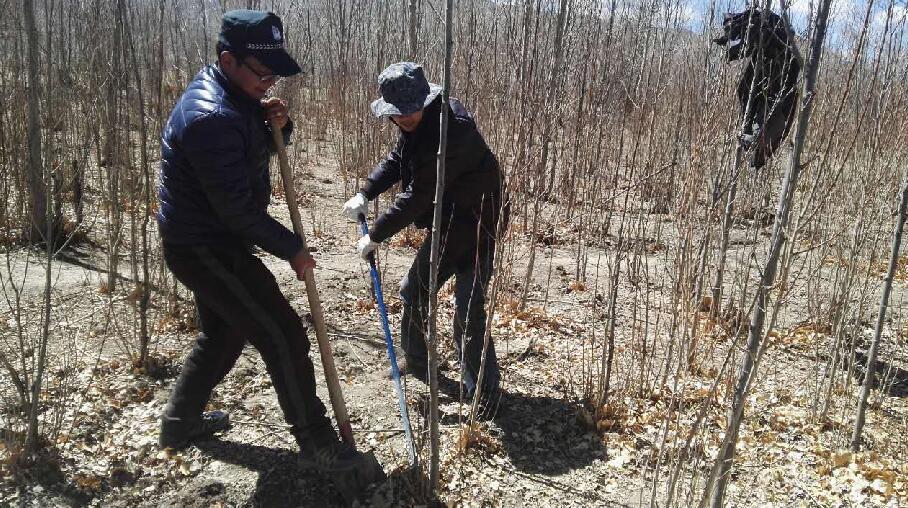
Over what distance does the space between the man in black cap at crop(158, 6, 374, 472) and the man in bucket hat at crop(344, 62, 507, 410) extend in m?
0.53

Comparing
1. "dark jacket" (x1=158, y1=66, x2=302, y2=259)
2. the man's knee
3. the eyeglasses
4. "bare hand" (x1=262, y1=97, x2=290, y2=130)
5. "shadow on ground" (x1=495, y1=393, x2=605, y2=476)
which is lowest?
"shadow on ground" (x1=495, y1=393, x2=605, y2=476)

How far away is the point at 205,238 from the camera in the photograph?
2338 mm

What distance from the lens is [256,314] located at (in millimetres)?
2375

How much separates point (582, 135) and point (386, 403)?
14.9ft

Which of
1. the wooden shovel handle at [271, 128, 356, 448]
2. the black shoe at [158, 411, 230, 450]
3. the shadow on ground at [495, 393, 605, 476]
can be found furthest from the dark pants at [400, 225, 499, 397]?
the black shoe at [158, 411, 230, 450]

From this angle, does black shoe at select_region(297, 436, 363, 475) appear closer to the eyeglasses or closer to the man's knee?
the man's knee

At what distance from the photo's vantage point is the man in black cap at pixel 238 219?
7.14 ft

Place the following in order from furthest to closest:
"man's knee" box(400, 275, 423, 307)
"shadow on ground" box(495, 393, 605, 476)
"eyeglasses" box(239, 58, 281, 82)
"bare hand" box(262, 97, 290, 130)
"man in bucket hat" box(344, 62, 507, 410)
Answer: "man's knee" box(400, 275, 423, 307)
"shadow on ground" box(495, 393, 605, 476)
"man in bucket hat" box(344, 62, 507, 410)
"bare hand" box(262, 97, 290, 130)
"eyeglasses" box(239, 58, 281, 82)

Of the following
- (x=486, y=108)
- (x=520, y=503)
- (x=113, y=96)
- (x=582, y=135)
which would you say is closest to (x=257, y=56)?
(x=113, y=96)

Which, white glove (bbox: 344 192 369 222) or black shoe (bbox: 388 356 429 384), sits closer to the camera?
white glove (bbox: 344 192 369 222)

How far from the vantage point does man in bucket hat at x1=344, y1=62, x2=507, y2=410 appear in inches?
105

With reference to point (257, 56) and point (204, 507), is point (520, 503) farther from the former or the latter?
point (257, 56)

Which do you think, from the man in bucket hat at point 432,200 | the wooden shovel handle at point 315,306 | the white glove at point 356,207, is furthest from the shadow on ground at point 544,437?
the white glove at point 356,207

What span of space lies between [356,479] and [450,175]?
134 centimetres
